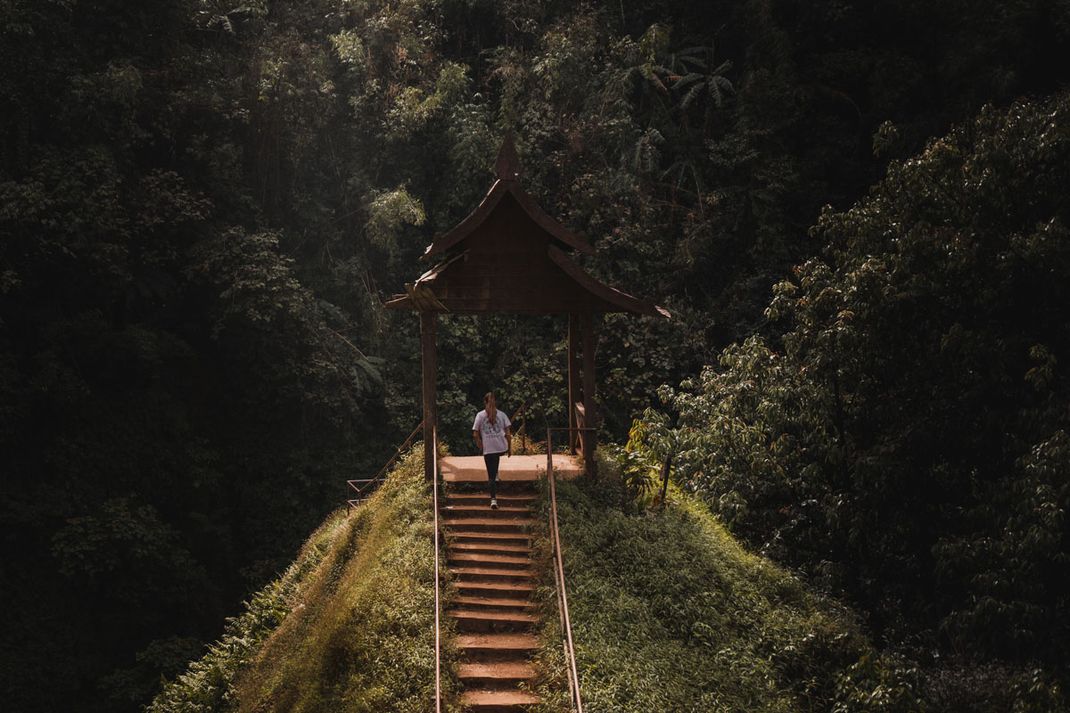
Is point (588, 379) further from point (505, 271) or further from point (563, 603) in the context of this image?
point (563, 603)

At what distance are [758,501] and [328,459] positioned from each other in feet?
40.7

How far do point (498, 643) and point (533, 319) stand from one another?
1601 cm

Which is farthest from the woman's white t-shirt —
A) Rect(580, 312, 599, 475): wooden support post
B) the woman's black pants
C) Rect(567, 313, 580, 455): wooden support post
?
Rect(567, 313, 580, 455): wooden support post

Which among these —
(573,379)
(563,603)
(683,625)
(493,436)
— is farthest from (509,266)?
(683,625)

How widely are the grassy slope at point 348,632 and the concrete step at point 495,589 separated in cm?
45

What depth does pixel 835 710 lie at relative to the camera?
10.9 m

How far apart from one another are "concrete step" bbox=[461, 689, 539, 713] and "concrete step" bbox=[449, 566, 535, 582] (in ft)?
6.84

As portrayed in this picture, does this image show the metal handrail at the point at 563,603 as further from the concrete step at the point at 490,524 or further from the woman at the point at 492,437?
the woman at the point at 492,437

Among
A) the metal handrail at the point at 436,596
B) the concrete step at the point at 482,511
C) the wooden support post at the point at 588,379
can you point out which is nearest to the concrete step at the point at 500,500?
the concrete step at the point at 482,511

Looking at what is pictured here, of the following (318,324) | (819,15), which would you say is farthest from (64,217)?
(819,15)

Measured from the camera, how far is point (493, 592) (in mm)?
12000

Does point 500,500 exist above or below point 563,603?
above

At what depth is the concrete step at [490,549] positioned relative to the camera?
41.9 feet

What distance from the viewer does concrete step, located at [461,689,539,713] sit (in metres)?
10.0
